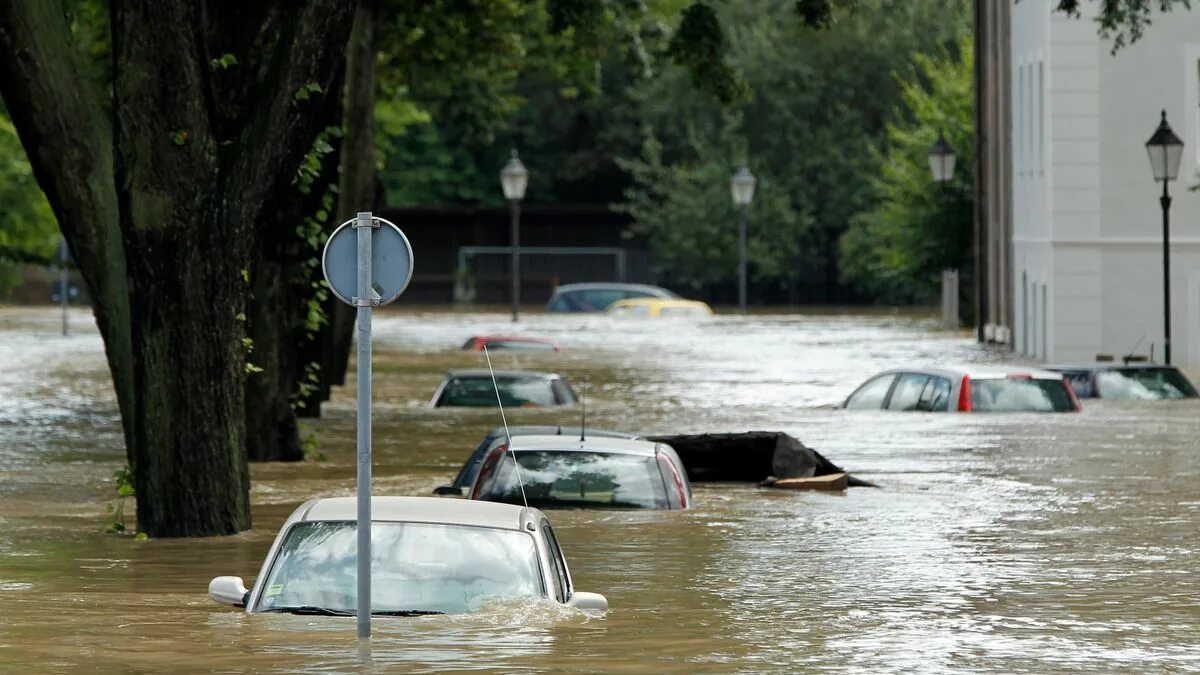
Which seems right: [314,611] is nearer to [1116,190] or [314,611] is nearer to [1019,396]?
[1019,396]

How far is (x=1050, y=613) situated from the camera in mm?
14203

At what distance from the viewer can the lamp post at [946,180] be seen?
5209 centimetres

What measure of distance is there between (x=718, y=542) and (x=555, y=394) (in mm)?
15527

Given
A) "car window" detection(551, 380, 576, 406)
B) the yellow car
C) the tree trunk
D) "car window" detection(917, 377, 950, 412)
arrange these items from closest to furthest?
"car window" detection(917, 377, 950, 412) < the tree trunk < "car window" detection(551, 380, 576, 406) < the yellow car

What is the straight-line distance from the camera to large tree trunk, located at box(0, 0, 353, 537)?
1755 centimetres

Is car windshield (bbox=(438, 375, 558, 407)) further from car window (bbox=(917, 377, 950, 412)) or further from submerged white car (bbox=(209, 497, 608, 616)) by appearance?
submerged white car (bbox=(209, 497, 608, 616))

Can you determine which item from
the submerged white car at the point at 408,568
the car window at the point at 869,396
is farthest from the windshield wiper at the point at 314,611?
the car window at the point at 869,396

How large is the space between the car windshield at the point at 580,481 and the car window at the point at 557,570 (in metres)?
5.56

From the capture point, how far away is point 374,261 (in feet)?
37.2

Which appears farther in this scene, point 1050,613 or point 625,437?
point 625,437

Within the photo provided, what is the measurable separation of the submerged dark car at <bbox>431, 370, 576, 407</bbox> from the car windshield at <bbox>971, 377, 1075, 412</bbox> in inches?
244

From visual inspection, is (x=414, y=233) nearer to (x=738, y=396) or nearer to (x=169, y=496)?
(x=738, y=396)

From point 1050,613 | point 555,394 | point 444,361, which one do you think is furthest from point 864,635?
point 444,361

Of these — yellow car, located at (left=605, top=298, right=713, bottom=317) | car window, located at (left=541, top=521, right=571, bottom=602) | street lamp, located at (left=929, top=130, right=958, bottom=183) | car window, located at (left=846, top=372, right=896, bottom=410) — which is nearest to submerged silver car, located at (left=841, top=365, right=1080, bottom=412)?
car window, located at (left=846, top=372, right=896, bottom=410)
